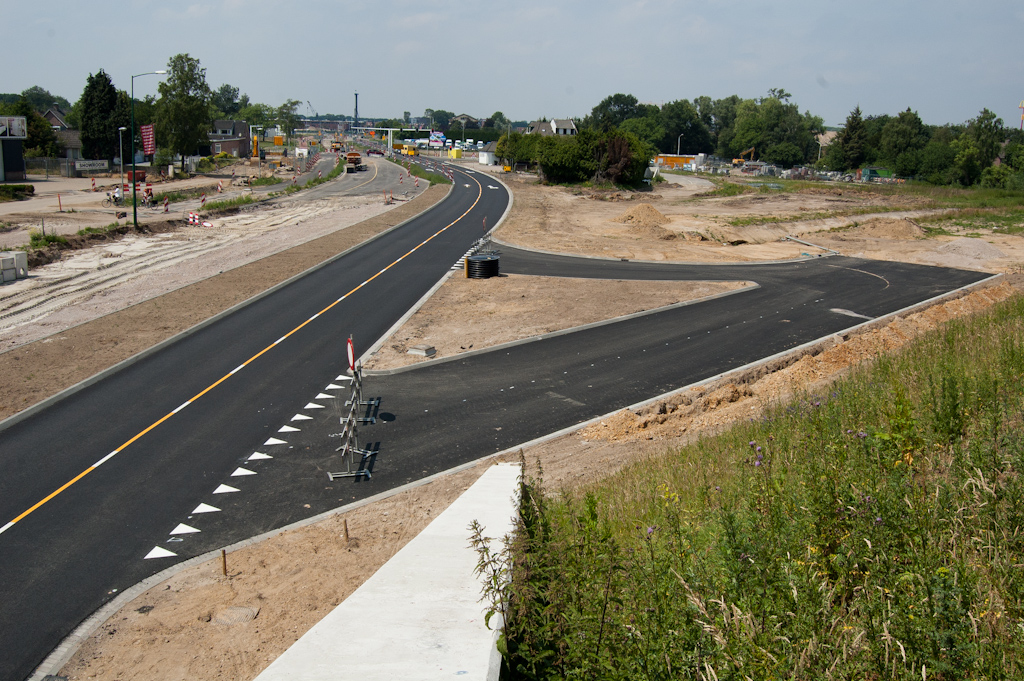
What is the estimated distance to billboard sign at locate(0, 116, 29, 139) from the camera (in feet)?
210

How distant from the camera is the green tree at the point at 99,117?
78812 mm

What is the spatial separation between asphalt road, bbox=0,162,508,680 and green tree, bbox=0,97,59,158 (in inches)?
3101

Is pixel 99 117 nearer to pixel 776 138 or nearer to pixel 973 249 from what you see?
pixel 973 249

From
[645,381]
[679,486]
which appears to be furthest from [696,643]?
[645,381]

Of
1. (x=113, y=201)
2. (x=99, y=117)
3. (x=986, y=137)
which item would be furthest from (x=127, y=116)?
(x=986, y=137)

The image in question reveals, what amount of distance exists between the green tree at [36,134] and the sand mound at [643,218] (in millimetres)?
74771

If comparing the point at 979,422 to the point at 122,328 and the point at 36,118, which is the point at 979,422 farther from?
the point at 36,118

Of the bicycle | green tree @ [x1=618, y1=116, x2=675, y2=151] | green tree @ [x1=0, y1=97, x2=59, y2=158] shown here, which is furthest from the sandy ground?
green tree @ [x1=618, y1=116, x2=675, y2=151]

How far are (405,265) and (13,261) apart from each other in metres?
16.7

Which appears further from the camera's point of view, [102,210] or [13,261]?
[102,210]

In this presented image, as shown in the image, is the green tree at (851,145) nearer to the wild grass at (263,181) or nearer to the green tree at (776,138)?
the green tree at (776,138)

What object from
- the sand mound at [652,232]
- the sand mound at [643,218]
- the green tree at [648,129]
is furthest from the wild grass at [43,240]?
the green tree at [648,129]

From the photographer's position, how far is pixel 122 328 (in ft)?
72.1

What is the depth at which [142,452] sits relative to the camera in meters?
14.1
